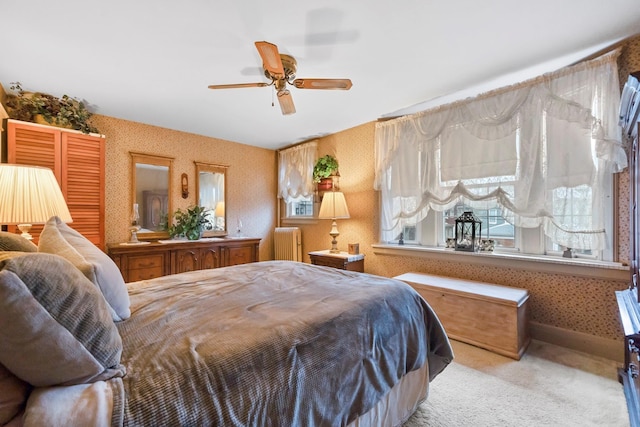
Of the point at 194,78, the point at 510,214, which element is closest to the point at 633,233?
the point at 510,214

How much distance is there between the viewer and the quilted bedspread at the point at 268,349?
814 millimetres

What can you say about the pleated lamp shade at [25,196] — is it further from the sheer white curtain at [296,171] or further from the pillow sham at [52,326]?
the sheer white curtain at [296,171]

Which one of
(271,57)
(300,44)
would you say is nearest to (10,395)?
(271,57)

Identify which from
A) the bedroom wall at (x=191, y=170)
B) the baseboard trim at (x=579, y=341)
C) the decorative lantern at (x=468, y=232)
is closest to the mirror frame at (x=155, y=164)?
the bedroom wall at (x=191, y=170)

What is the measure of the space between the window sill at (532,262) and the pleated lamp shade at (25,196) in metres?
3.27

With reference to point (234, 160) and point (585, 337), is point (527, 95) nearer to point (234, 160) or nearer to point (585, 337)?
point (585, 337)

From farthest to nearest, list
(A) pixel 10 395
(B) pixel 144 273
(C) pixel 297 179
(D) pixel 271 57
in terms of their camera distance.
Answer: (C) pixel 297 179
(B) pixel 144 273
(D) pixel 271 57
(A) pixel 10 395

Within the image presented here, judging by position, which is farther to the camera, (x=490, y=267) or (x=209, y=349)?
(x=490, y=267)

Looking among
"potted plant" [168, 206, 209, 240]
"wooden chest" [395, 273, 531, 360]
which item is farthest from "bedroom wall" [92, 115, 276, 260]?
"wooden chest" [395, 273, 531, 360]

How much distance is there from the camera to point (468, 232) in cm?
298

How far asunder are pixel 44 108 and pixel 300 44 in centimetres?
274

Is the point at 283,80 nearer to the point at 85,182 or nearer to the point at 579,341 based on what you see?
the point at 85,182

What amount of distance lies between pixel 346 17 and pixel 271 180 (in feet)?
11.7

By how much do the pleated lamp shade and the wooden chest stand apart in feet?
9.93
